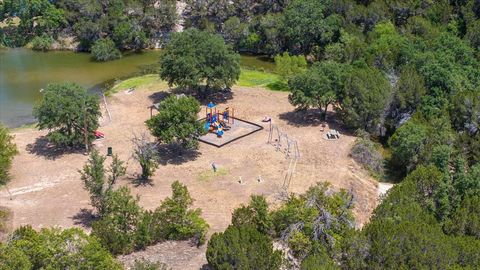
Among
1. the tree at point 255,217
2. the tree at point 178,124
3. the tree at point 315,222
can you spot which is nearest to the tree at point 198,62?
the tree at point 178,124

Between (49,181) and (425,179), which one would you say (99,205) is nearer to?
(49,181)

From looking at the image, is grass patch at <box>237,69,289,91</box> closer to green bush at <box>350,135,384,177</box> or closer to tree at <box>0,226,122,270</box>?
green bush at <box>350,135,384,177</box>

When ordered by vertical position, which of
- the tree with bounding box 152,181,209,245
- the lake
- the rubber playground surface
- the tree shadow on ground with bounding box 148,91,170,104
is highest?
the tree with bounding box 152,181,209,245

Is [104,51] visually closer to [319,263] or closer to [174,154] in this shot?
[174,154]

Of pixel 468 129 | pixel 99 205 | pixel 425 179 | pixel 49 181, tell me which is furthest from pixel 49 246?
pixel 468 129

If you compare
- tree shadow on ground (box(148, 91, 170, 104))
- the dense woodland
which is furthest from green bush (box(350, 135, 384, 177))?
tree shadow on ground (box(148, 91, 170, 104))
